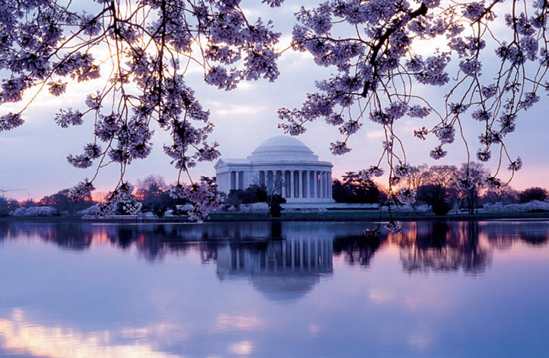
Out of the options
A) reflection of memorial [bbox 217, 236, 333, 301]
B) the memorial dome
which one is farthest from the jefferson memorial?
reflection of memorial [bbox 217, 236, 333, 301]

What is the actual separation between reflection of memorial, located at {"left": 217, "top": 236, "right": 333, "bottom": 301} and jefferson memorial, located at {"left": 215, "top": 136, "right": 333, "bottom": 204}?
73.0 metres

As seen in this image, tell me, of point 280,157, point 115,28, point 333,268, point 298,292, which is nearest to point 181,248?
point 333,268

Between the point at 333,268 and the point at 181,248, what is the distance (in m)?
10.9

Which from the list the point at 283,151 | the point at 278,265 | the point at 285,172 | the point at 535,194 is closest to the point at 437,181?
the point at 535,194

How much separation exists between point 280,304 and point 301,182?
93718 mm

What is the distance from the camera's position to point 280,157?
4360 inches

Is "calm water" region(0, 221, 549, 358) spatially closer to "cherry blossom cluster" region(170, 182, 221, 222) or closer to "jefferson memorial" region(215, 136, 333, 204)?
"cherry blossom cluster" region(170, 182, 221, 222)

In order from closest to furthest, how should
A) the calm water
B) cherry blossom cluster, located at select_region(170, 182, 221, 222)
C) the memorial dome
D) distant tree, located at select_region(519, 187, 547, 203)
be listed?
1. cherry blossom cluster, located at select_region(170, 182, 221, 222)
2. the calm water
3. distant tree, located at select_region(519, 187, 547, 203)
4. the memorial dome

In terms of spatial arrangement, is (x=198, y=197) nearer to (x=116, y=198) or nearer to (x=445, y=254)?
(x=116, y=198)

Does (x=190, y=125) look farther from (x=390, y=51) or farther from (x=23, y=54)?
(x=390, y=51)

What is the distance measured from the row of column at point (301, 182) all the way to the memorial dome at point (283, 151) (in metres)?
2.38

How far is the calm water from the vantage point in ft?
36.4

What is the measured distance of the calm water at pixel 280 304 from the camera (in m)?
11.1

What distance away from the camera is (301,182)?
10831cm
